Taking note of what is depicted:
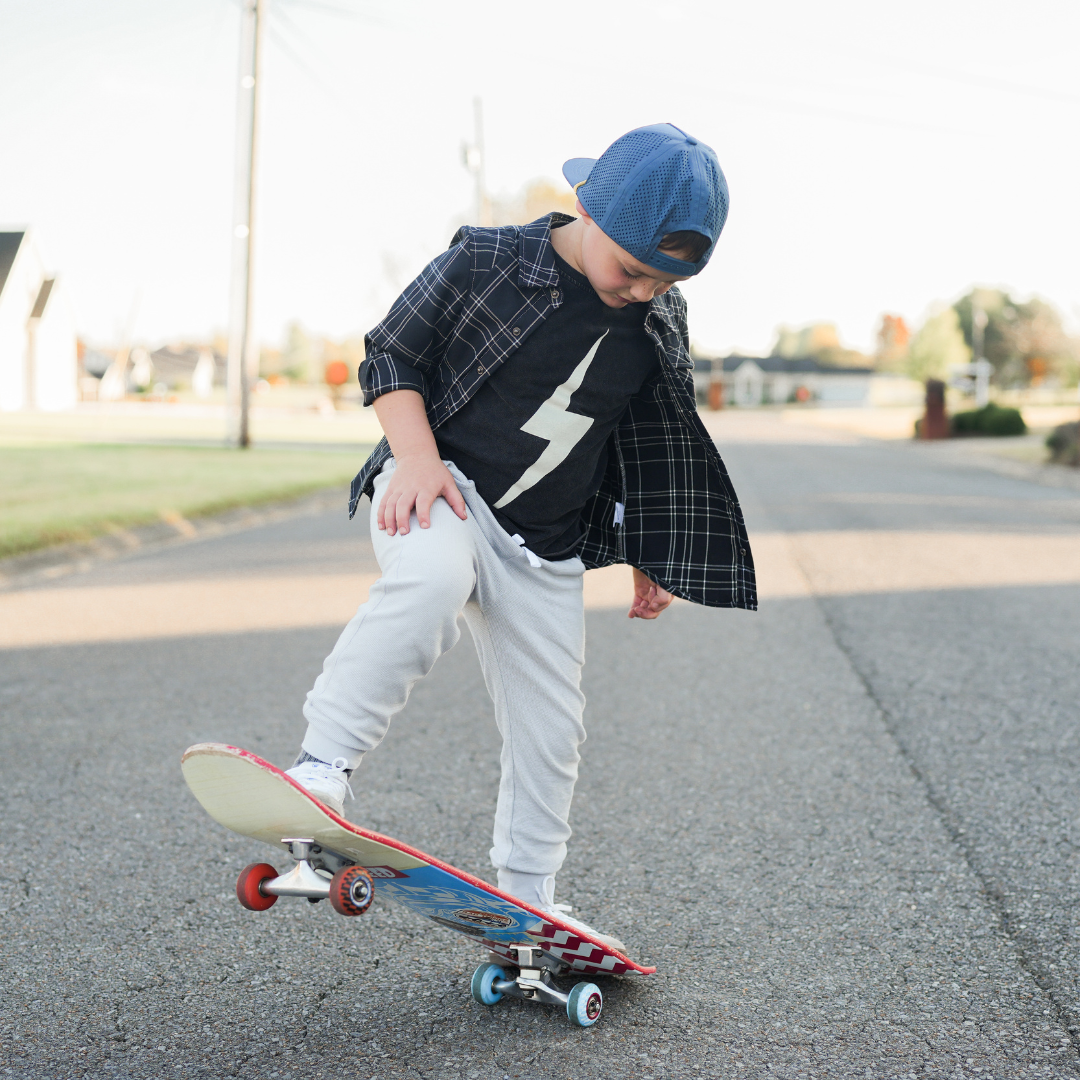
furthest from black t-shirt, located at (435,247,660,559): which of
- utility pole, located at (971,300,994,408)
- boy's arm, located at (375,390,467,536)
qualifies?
utility pole, located at (971,300,994,408)

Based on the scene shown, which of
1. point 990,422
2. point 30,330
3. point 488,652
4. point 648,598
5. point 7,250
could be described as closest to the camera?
point 488,652

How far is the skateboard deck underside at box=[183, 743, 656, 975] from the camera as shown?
1780 mm

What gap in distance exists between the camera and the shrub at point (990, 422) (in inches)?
1302

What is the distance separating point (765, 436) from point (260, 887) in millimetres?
35009

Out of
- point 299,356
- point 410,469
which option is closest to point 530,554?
point 410,469

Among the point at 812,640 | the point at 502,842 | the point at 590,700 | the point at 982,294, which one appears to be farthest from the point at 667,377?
the point at 982,294

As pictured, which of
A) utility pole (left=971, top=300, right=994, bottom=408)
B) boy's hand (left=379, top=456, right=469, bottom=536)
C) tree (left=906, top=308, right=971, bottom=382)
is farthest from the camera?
tree (left=906, top=308, right=971, bottom=382)

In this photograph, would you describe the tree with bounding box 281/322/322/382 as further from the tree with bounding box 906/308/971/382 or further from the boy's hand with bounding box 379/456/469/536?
the boy's hand with bounding box 379/456/469/536

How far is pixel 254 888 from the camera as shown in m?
1.83

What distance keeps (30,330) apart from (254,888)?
18.7 m

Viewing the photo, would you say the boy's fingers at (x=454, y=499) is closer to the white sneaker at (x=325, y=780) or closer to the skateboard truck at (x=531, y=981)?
the white sneaker at (x=325, y=780)

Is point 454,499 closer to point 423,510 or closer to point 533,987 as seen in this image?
point 423,510

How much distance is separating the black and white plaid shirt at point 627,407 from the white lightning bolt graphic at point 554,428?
13cm

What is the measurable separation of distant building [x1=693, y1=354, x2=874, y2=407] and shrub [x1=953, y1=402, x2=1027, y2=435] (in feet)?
234
